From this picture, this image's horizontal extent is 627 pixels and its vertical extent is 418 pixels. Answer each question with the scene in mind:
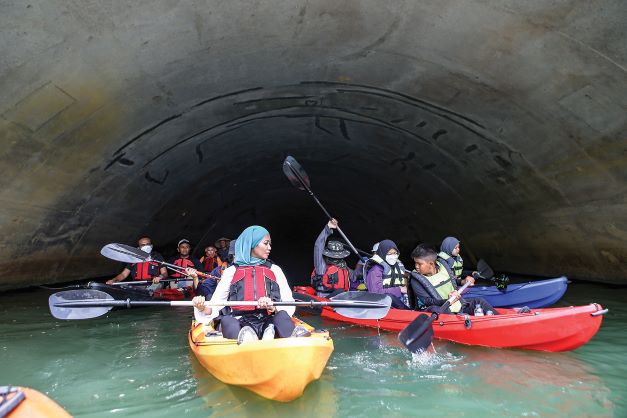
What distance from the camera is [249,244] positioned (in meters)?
4.02

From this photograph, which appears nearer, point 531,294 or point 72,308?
point 72,308

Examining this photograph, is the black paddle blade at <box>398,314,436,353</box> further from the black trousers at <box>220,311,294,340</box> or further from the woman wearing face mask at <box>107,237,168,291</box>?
the woman wearing face mask at <box>107,237,168,291</box>

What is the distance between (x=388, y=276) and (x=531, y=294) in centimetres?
216

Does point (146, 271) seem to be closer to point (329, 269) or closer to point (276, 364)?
point (329, 269)

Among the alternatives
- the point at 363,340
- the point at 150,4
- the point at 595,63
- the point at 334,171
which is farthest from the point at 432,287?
the point at 334,171

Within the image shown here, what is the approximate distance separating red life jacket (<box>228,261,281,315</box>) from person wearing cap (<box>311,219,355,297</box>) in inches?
122

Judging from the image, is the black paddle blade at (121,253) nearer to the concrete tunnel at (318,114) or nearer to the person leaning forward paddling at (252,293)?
the concrete tunnel at (318,114)

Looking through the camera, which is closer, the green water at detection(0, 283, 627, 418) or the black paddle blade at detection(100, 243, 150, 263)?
the green water at detection(0, 283, 627, 418)

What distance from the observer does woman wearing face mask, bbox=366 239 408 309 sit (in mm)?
6125

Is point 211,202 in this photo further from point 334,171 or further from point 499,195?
point 499,195

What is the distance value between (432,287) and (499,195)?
460cm

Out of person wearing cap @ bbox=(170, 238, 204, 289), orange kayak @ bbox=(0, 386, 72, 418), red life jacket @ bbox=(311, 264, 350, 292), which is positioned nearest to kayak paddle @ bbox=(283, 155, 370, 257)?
red life jacket @ bbox=(311, 264, 350, 292)

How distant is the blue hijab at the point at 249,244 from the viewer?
4.01 metres

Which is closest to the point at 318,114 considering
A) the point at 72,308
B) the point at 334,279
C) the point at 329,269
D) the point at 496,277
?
the point at 329,269
